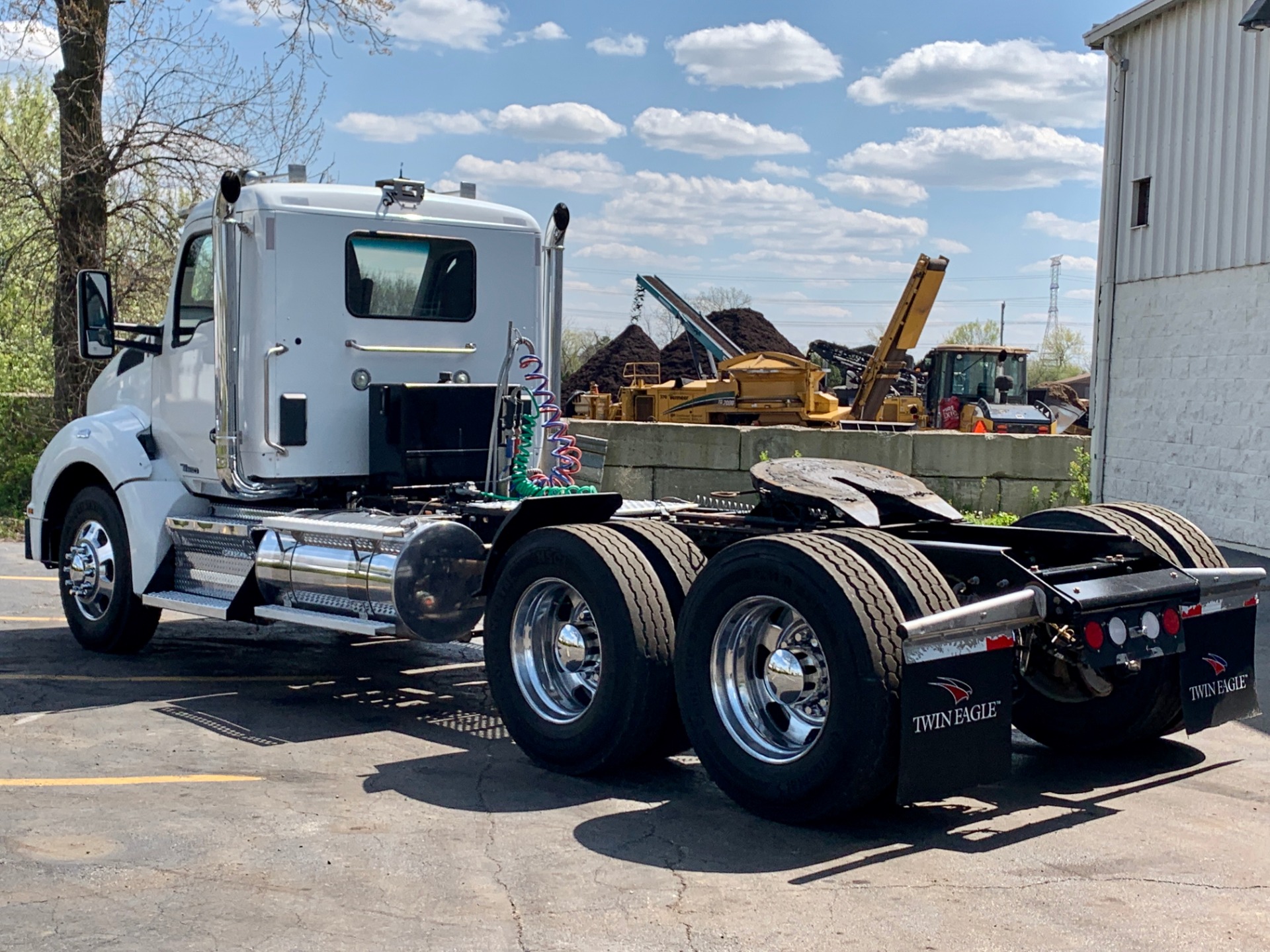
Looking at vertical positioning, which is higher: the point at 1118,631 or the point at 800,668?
the point at 1118,631

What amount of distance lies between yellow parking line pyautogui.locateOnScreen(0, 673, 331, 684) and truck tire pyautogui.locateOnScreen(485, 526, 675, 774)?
7.33ft

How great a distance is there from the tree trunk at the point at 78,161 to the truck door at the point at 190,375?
Answer: 32.8 ft

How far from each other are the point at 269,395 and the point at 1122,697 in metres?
5.00

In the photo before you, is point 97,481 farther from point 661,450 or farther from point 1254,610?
point 661,450

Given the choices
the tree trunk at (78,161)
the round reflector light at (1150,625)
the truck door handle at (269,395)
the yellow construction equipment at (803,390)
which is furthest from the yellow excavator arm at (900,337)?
the round reflector light at (1150,625)

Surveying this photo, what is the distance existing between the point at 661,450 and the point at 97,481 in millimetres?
9292

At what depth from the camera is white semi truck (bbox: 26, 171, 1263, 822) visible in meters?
5.51

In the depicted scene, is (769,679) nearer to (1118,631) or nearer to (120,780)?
(1118,631)

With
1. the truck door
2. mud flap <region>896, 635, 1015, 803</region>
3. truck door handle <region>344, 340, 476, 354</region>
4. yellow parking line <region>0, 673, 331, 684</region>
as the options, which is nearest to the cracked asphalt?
mud flap <region>896, 635, 1015, 803</region>

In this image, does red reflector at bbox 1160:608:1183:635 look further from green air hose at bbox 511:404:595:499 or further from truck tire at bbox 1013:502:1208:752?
green air hose at bbox 511:404:595:499

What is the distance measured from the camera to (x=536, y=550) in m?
6.70

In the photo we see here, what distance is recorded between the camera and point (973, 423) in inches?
1105

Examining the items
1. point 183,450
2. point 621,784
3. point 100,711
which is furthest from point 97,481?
point 621,784

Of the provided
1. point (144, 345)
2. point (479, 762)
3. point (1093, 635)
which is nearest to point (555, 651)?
point (479, 762)
